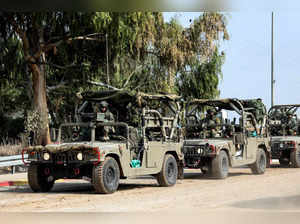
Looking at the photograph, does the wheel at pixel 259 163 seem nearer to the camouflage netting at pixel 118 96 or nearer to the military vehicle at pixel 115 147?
the military vehicle at pixel 115 147

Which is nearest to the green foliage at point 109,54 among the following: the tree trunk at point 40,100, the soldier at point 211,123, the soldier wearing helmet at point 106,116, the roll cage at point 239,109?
the tree trunk at point 40,100

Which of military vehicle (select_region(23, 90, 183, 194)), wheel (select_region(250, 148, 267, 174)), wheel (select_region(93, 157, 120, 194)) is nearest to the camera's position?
wheel (select_region(93, 157, 120, 194))

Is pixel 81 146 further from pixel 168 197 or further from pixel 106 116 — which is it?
pixel 168 197

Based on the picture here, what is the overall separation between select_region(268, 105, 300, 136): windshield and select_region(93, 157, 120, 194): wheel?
1180 cm

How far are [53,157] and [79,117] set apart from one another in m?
1.70

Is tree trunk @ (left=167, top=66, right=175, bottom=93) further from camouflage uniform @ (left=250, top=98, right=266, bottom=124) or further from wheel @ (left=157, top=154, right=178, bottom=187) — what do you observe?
wheel @ (left=157, top=154, right=178, bottom=187)

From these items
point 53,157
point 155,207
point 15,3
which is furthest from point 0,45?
point 15,3

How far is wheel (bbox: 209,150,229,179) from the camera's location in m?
16.6

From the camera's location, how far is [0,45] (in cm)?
2592

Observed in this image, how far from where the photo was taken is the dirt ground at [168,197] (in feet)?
34.3

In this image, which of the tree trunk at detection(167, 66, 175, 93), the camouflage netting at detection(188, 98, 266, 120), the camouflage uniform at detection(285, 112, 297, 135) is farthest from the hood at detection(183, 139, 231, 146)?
the tree trunk at detection(167, 66, 175, 93)

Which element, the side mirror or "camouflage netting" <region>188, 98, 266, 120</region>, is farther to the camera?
"camouflage netting" <region>188, 98, 266, 120</region>

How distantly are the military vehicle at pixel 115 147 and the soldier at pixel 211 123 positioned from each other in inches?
86.7

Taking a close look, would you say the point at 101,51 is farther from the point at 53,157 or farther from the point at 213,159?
the point at 53,157
